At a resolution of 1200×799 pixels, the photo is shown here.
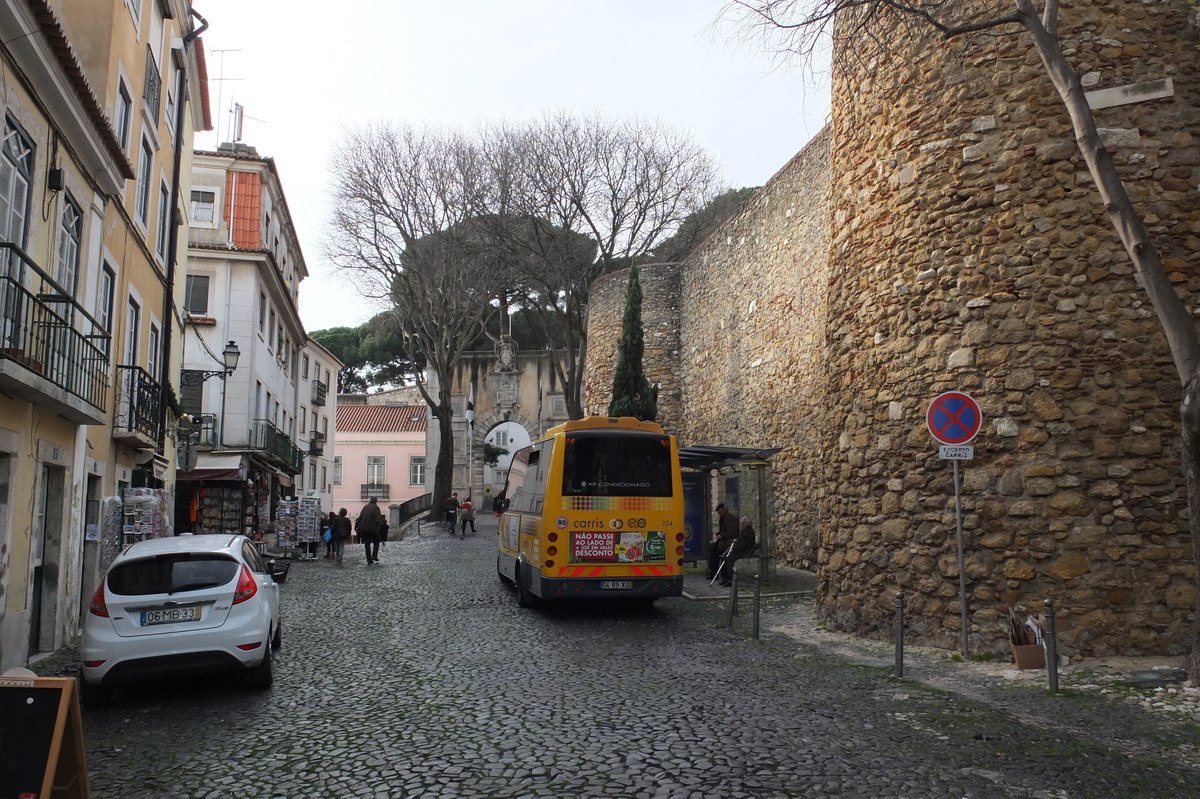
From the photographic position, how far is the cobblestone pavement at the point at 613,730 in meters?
5.13

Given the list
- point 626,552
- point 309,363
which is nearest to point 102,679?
point 626,552

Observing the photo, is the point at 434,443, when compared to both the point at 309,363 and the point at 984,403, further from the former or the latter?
the point at 984,403

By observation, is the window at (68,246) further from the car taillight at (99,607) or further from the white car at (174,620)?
the car taillight at (99,607)

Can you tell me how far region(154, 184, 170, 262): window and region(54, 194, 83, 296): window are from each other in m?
5.17

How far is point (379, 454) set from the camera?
57.7m

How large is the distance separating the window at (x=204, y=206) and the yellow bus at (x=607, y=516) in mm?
19209

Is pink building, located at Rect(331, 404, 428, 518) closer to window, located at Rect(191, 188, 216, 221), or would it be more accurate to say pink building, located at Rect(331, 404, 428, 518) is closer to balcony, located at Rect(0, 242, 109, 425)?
window, located at Rect(191, 188, 216, 221)

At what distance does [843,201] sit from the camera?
11.2 meters

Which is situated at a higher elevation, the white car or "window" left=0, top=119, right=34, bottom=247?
"window" left=0, top=119, right=34, bottom=247

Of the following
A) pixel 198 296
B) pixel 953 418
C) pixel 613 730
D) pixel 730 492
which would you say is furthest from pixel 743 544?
pixel 198 296

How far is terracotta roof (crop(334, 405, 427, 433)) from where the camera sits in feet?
188

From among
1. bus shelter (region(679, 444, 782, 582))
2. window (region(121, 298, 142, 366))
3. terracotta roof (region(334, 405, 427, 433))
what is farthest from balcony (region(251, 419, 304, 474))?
terracotta roof (region(334, 405, 427, 433))

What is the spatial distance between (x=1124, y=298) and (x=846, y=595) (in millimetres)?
4152

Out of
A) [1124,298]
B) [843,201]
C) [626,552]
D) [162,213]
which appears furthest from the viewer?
[162,213]
